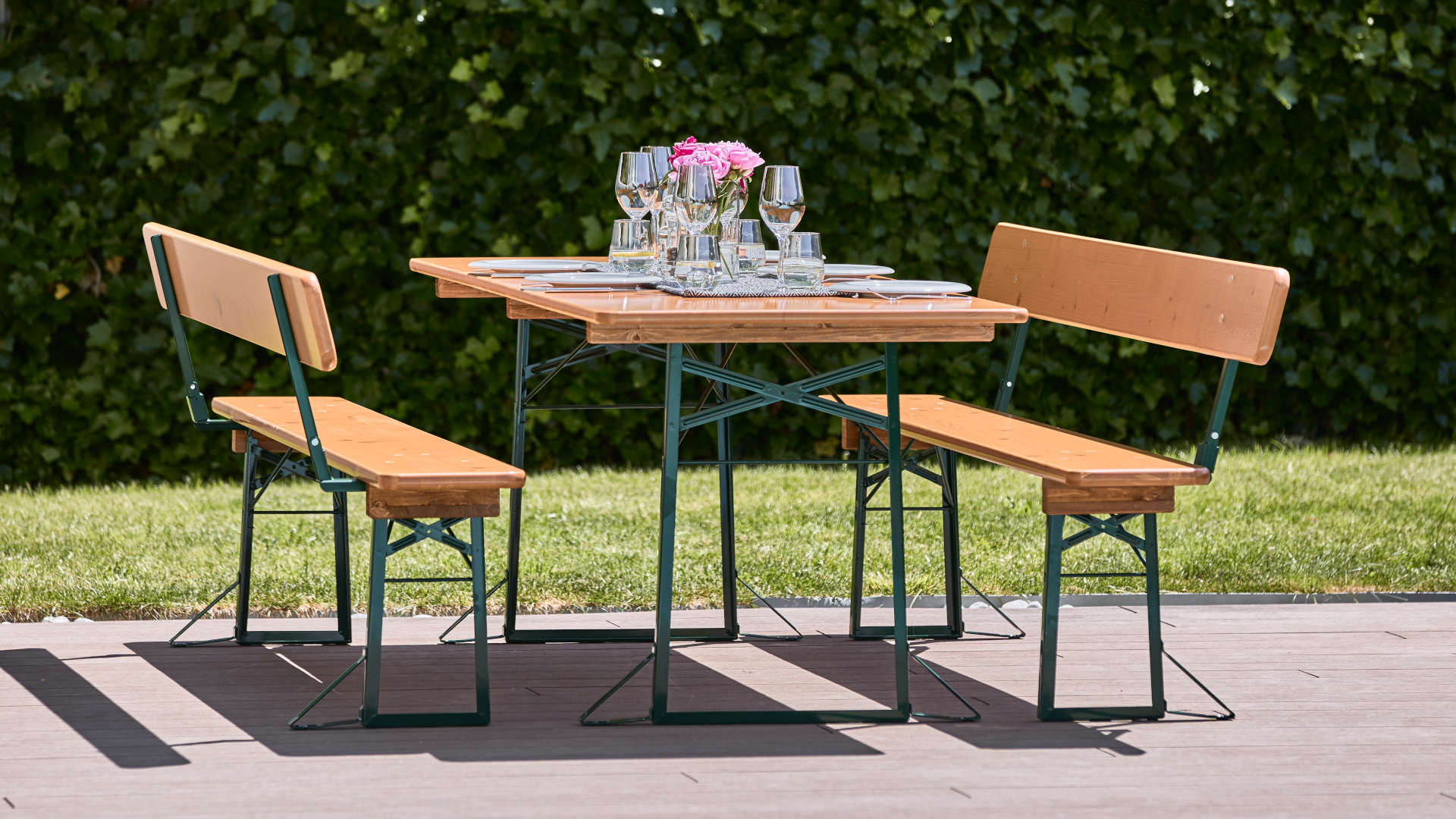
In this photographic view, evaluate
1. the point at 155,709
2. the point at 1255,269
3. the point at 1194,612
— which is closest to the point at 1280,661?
the point at 1194,612

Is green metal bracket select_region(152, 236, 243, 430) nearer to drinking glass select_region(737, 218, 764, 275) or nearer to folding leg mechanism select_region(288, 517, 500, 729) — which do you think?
folding leg mechanism select_region(288, 517, 500, 729)

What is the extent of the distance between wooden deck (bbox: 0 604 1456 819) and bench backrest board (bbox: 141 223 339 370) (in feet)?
2.40

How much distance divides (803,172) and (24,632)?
323 centimetres

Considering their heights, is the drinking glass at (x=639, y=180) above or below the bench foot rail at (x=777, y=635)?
above

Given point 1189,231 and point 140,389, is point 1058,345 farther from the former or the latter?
point 140,389

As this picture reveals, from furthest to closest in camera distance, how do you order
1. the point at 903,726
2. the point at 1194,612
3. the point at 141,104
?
the point at 141,104, the point at 1194,612, the point at 903,726

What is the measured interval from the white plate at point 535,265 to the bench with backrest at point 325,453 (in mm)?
478

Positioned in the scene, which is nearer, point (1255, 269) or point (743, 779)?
point (743, 779)

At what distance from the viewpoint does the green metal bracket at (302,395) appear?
3.45 m

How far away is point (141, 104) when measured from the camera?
241 inches

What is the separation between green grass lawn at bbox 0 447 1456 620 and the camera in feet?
15.4

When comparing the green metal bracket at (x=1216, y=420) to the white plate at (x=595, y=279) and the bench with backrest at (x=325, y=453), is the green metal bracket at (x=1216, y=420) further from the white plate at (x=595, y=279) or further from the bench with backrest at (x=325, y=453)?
the bench with backrest at (x=325, y=453)

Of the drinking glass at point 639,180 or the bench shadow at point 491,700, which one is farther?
the drinking glass at point 639,180

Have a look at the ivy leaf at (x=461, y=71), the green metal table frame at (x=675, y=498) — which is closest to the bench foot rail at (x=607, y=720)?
the green metal table frame at (x=675, y=498)
